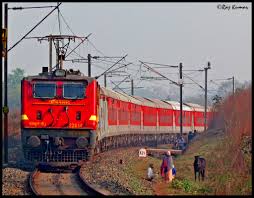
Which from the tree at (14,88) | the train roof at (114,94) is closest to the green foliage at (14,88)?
the tree at (14,88)

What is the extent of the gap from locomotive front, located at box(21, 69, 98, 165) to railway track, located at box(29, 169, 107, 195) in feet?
4.24

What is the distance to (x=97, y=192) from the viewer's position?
16.7 meters

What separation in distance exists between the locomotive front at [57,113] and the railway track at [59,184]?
1.29 meters

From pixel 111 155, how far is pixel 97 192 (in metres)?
13.5

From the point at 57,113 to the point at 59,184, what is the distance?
15.2ft

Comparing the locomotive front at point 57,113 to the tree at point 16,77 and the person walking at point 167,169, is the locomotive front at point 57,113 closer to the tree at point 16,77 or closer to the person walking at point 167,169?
the person walking at point 167,169

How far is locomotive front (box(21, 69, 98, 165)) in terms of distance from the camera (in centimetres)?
2331

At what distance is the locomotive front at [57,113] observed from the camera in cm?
2331

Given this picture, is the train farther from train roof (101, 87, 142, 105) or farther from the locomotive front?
train roof (101, 87, 142, 105)

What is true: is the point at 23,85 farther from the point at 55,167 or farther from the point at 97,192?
the point at 97,192

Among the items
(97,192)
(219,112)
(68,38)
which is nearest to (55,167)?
(68,38)

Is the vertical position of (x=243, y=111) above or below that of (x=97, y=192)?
above

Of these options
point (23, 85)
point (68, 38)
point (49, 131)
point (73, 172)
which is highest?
point (68, 38)

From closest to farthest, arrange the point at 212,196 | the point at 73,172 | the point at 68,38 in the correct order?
the point at 212,196 → the point at 73,172 → the point at 68,38
